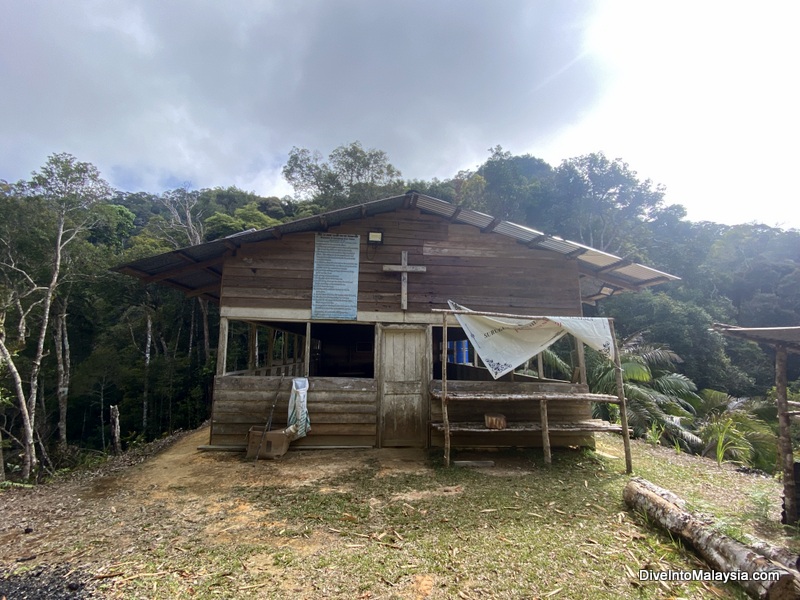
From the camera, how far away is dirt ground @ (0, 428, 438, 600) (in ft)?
9.74

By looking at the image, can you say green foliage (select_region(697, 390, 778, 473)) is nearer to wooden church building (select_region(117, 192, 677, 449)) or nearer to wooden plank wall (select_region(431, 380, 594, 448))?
wooden plank wall (select_region(431, 380, 594, 448))

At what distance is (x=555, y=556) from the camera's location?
3.20m

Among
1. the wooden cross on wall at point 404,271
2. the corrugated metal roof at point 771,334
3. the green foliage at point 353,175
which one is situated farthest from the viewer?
the green foliage at point 353,175

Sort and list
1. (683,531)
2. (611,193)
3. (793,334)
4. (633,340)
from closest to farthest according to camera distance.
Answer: (683,531) < (793,334) < (633,340) < (611,193)

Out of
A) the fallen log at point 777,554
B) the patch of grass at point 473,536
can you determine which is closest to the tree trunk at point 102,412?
the patch of grass at point 473,536

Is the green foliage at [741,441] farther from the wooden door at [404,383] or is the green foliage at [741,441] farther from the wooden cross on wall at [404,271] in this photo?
the wooden cross on wall at [404,271]

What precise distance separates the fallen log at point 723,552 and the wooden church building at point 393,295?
250 cm

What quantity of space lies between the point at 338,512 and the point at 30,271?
1742cm

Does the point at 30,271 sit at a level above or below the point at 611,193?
below

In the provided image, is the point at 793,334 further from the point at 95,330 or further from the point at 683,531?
the point at 95,330

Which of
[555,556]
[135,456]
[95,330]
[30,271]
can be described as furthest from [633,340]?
[95,330]

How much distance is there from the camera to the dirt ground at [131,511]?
2.97 meters

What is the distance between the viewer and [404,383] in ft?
23.3

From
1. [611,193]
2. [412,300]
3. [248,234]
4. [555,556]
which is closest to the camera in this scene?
[555,556]
